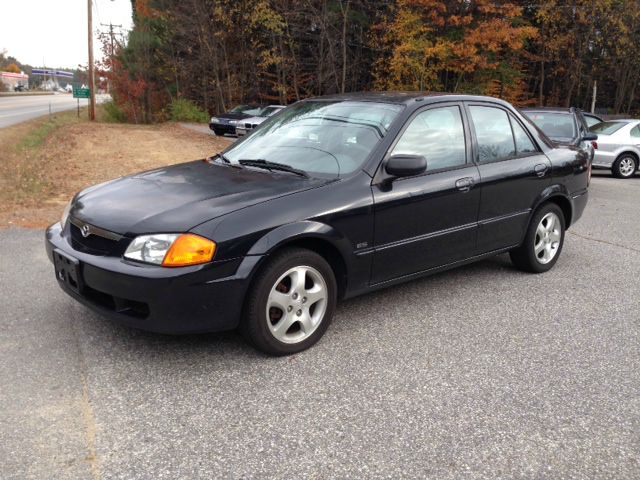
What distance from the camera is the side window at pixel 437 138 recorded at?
4082 mm

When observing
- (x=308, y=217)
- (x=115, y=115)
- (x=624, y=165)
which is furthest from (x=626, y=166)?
(x=115, y=115)

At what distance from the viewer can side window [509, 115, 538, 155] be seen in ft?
16.3

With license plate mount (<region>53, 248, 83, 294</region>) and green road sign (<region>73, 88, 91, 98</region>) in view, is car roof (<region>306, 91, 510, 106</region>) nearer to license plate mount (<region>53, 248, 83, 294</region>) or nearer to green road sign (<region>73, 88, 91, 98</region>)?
license plate mount (<region>53, 248, 83, 294</region>)

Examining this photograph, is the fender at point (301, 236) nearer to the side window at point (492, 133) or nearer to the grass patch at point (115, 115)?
the side window at point (492, 133)

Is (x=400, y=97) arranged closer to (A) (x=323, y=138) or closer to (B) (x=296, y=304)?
(A) (x=323, y=138)

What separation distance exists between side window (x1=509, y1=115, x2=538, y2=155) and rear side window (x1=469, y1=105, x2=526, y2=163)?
0.21ft

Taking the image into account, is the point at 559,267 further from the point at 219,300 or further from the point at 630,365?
the point at 219,300

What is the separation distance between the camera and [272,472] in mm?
2416

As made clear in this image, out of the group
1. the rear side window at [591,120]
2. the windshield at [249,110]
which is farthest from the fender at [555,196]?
the windshield at [249,110]

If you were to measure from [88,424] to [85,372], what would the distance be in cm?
56

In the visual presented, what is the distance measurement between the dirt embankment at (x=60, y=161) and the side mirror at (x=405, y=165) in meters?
4.81

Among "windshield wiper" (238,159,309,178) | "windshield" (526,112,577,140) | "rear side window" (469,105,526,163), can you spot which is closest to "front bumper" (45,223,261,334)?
"windshield wiper" (238,159,309,178)

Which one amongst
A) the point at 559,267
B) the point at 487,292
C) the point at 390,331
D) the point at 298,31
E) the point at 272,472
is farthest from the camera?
the point at 298,31

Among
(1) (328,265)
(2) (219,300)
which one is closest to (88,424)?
(2) (219,300)
